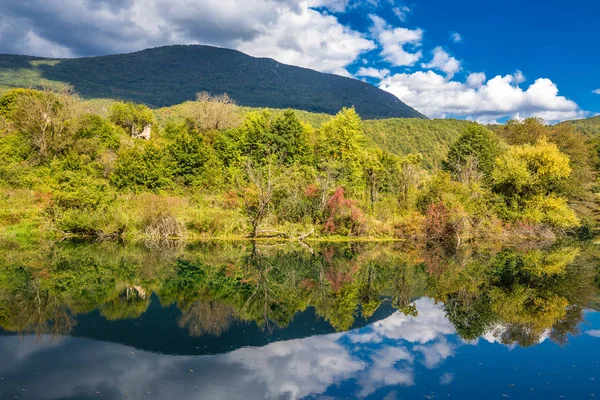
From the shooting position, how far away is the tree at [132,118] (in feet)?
204

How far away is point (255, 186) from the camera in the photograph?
3806 centimetres

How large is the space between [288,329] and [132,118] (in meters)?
54.7

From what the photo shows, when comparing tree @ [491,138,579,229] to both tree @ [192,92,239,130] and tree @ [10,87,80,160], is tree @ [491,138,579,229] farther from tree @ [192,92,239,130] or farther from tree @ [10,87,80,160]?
tree @ [10,87,80,160]

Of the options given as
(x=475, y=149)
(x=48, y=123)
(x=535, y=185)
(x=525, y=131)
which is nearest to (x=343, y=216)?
(x=535, y=185)

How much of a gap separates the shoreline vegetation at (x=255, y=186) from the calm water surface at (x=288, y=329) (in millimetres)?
8976

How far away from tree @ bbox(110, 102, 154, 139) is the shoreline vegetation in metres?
7.30

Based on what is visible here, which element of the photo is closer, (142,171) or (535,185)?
(535,185)

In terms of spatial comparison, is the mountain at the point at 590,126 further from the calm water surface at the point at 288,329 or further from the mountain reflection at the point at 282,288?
the calm water surface at the point at 288,329

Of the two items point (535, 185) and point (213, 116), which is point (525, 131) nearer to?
point (535, 185)

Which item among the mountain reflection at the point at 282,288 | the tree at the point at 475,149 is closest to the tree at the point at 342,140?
the tree at the point at 475,149

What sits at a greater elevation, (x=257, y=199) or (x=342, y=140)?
(x=342, y=140)

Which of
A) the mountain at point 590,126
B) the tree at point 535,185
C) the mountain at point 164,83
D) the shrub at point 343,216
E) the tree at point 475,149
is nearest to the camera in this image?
the shrub at point 343,216

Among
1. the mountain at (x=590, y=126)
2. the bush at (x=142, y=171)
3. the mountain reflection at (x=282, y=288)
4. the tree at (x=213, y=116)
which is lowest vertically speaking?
the mountain reflection at (x=282, y=288)

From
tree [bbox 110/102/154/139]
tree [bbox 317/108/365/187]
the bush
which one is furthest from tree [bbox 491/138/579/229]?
tree [bbox 110/102/154/139]
